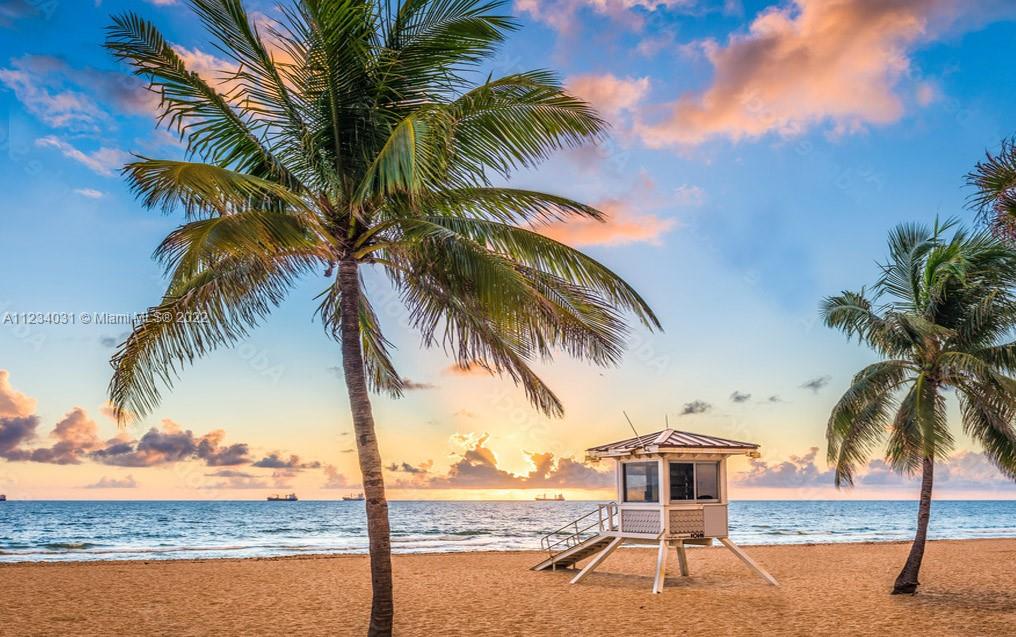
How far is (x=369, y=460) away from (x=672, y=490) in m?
8.36

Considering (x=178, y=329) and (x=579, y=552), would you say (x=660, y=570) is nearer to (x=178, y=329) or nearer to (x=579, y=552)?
(x=579, y=552)

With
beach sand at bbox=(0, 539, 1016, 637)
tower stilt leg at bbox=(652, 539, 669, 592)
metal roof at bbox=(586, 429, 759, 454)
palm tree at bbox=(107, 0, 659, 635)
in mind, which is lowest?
beach sand at bbox=(0, 539, 1016, 637)

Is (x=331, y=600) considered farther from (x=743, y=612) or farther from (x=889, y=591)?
(x=889, y=591)

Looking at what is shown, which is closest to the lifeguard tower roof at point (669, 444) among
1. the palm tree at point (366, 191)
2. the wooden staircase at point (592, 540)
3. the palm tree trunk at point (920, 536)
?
the wooden staircase at point (592, 540)

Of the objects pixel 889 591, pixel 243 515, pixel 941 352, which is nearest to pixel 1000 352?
pixel 941 352

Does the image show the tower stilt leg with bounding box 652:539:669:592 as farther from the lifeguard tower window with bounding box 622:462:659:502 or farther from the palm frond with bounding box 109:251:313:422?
the palm frond with bounding box 109:251:313:422

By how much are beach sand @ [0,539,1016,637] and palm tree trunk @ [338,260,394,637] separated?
8.98 ft

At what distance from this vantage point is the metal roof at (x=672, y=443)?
14.8 meters

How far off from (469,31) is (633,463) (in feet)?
31.5

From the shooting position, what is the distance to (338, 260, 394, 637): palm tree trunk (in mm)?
7930

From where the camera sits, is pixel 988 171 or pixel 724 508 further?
pixel 724 508

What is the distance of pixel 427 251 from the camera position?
8.23 m

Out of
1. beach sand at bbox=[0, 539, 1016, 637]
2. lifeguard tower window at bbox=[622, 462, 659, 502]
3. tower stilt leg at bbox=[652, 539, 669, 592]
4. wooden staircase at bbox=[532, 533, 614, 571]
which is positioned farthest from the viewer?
→ wooden staircase at bbox=[532, 533, 614, 571]

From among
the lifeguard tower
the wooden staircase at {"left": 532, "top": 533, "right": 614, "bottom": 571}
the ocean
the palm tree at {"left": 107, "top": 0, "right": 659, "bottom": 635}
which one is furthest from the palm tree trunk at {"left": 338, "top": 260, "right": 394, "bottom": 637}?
the ocean
